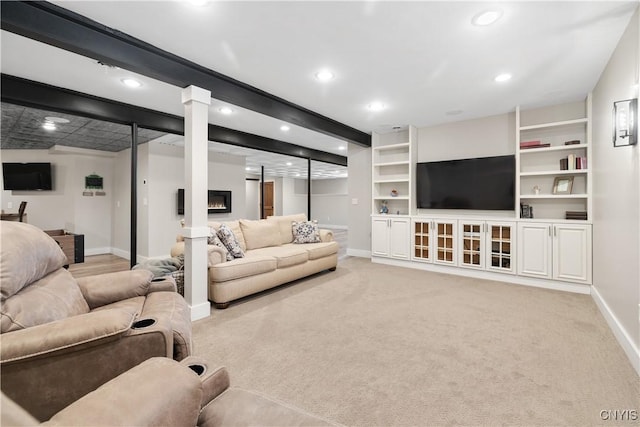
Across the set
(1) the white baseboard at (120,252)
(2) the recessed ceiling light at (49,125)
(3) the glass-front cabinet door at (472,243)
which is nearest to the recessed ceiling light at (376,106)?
(3) the glass-front cabinet door at (472,243)

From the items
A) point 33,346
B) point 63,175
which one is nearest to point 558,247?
point 33,346

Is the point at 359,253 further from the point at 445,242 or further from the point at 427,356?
the point at 427,356

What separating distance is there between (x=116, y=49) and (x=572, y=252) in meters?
5.27

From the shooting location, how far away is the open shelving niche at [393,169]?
17.9 feet

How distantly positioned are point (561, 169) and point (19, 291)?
5.36 meters

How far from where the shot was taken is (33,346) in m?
1.02

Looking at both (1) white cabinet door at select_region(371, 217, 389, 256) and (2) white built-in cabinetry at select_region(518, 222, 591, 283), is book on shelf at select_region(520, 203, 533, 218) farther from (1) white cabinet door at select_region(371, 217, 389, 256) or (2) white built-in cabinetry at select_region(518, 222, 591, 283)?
(1) white cabinet door at select_region(371, 217, 389, 256)

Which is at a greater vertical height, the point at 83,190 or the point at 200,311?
the point at 83,190

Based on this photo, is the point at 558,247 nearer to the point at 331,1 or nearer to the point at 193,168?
the point at 331,1

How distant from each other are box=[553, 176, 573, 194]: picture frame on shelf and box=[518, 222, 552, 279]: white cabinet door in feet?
1.82

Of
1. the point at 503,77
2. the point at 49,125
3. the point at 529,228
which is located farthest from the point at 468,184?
the point at 49,125

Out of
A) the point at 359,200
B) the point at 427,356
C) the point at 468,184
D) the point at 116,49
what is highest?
the point at 116,49

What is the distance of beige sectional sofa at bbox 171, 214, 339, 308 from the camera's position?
3.25 m

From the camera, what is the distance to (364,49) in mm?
2689
